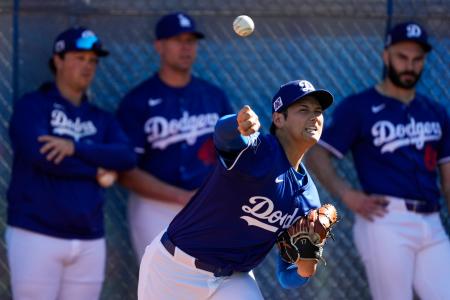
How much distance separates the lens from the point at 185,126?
5.92m

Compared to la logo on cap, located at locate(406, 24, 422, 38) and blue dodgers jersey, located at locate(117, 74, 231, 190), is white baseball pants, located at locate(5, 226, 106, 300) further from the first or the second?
la logo on cap, located at locate(406, 24, 422, 38)

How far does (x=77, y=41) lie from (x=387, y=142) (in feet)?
5.97

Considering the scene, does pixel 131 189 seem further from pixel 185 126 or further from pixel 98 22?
pixel 98 22

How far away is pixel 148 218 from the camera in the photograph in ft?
19.5

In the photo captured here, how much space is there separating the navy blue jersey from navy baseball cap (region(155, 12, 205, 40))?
73 cm

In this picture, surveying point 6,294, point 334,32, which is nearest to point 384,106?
point 334,32

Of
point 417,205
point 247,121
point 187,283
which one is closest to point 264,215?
point 187,283

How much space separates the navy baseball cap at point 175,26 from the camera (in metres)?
5.97

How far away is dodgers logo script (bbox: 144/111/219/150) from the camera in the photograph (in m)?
5.89

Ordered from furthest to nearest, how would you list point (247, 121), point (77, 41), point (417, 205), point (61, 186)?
point (417, 205)
point (77, 41)
point (61, 186)
point (247, 121)

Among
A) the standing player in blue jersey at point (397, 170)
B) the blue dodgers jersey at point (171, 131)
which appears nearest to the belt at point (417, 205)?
the standing player in blue jersey at point (397, 170)

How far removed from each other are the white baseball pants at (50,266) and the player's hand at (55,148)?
42cm

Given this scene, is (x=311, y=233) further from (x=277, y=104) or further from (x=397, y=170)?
(x=397, y=170)

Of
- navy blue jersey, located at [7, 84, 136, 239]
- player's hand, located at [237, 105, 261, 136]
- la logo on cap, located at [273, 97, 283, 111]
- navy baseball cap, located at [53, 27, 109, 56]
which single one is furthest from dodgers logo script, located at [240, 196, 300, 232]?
navy baseball cap, located at [53, 27, 109, 56]
